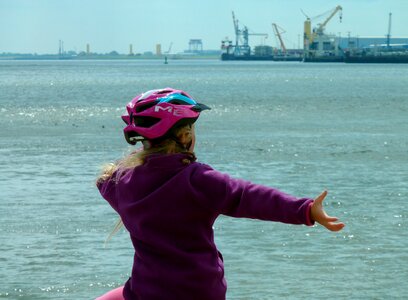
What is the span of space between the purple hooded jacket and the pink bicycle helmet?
0.10m

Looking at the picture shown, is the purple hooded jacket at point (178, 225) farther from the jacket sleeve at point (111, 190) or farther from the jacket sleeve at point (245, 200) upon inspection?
the jacket sleeve at point (111, 190)

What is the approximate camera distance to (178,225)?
3580 millimetres

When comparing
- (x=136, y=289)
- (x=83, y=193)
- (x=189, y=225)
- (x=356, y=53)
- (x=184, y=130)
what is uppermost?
(x=184, y=130)

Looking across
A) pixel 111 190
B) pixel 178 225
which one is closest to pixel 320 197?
pixel 178 225

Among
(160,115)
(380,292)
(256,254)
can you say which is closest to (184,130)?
(160,115)

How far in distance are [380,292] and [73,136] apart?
60.4 feet

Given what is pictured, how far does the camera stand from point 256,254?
31.8ft

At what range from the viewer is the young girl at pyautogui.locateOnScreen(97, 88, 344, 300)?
3529mm

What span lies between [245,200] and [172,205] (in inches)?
11.7

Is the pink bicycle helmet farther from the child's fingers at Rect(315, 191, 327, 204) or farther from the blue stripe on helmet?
the child's fingers at Rect(315, 191, 327, 204)

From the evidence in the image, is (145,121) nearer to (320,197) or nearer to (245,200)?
(245,200)

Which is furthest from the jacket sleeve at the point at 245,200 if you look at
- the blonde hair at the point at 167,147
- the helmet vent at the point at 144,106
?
the helmet vent at the point at 144,106

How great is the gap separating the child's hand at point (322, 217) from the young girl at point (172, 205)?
258mm

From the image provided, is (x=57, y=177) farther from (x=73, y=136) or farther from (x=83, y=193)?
(x=73, y=136)
